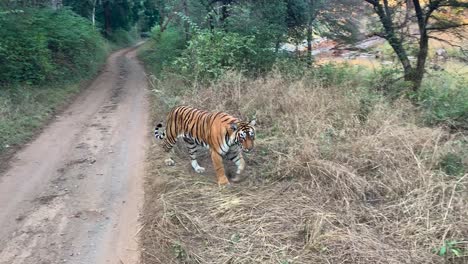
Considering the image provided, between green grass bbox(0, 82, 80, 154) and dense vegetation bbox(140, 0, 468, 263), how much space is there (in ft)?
10.6

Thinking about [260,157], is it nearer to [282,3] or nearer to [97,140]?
[97,140]

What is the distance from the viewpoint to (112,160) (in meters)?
8.98

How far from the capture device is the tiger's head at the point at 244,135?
668cm

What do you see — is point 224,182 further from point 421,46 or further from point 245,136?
point 421,46

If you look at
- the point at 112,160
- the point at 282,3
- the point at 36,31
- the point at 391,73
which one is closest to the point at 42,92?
the point at 36,31

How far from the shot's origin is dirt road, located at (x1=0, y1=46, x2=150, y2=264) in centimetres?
579

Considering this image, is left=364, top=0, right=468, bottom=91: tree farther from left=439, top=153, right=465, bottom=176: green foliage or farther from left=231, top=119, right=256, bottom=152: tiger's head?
left=231, top=119, right=256, bottom=152: tiger's head

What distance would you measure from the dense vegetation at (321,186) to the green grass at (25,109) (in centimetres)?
324

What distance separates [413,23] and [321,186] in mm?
10047

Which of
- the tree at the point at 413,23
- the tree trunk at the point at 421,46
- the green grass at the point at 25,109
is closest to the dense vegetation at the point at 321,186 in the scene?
the tree trunk at the point at 421,46

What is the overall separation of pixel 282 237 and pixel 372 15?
1277 cm

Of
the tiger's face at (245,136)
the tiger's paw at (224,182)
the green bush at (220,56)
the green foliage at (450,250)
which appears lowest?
the tiger's paw at (224,182)

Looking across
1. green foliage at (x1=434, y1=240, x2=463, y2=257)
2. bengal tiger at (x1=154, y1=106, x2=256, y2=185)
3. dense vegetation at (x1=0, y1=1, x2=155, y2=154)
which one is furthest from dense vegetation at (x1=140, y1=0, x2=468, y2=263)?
dense vegetation at (x1=0, y1=1, x2=155, y2=154)

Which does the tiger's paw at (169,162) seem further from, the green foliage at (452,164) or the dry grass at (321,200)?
the green foliage at (452,164)
